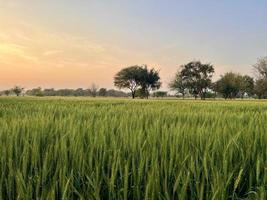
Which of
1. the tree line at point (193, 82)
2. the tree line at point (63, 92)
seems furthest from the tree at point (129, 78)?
the tree line at point (63, 92)

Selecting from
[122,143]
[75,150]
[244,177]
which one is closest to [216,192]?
[244,177]

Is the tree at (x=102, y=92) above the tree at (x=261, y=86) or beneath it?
beneath

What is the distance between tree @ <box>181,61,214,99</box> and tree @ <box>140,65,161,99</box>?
20.9 feet

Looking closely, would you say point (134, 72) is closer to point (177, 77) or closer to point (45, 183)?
point (177, 77)

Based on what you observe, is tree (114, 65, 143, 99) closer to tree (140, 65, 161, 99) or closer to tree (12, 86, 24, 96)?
tree (140, 65, 161, 99)

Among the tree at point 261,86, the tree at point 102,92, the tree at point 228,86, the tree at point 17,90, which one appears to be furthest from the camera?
the tree at point 102,92

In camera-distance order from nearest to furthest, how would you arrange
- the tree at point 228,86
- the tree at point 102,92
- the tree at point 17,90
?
the tree at point 228,86 < the tree at point 17,90 < the tree at point 102,92

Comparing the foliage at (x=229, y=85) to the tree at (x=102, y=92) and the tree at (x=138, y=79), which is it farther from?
the tree at (x=102, y=92)

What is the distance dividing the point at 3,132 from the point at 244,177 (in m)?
1.80

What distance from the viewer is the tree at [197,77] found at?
239 ft

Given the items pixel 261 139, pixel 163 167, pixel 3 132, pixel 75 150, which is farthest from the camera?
pixel 3 132

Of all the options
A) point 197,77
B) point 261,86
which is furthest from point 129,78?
point 261,86

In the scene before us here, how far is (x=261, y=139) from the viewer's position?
2227 mm

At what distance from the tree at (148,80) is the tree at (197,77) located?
6.38 m
